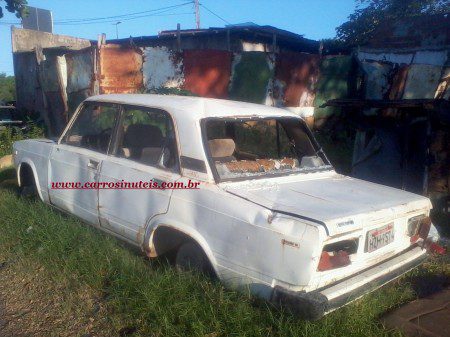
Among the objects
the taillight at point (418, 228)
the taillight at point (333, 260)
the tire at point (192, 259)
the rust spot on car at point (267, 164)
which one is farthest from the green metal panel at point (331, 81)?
the taillight at point (333, 260)

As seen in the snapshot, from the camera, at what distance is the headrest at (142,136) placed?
383 centimetres

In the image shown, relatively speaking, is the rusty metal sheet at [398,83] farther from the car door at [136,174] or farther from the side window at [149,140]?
the car door at [136,174]

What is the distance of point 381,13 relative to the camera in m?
20.8

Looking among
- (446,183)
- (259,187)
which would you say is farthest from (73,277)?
(446,183)

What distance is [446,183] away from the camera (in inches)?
206

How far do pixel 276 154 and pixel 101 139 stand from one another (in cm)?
182

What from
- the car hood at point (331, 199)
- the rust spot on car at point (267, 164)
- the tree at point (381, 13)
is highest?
the tree at point (381, 13)

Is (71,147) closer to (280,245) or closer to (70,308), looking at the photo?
(70,308)

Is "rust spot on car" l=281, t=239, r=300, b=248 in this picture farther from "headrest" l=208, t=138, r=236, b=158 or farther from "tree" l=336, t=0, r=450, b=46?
"tree" l=336, t=0, r=450, b=46

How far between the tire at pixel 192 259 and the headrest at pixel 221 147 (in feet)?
2.85

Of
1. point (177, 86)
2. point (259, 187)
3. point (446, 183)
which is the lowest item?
point (446, 183)

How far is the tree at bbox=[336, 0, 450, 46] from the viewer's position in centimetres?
1997

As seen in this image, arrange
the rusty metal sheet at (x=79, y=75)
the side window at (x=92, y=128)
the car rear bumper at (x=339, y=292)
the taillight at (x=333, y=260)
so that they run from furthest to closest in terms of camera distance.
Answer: the rusty metal sheet at (x=79, y=75) < the side window at (x=92, y=128) < the taillight at (x=333, y=260) < the car rear bumper at (x=339, y=292)

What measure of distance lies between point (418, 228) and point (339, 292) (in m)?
1.14
